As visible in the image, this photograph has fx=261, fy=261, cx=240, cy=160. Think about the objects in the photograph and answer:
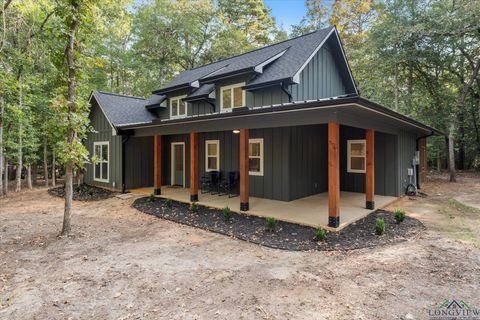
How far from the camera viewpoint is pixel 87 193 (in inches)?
414

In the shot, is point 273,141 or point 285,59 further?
point 285,59

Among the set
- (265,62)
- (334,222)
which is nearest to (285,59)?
(265,62)

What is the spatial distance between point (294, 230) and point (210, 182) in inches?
193

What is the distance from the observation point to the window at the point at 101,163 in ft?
38.3

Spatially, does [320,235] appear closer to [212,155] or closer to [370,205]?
[370,205]

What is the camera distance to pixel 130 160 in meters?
11.1

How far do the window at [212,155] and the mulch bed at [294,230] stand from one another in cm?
314

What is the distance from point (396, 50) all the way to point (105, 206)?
16.4m

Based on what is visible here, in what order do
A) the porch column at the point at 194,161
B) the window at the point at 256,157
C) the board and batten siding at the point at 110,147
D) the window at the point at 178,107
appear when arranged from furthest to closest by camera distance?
the window at the point at 178,107 → the board and batten siding at the point at 110,147 → the window at the point at 256,157 → the porch column at the point at 194,161

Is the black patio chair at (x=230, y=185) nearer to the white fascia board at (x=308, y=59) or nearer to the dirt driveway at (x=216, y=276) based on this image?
the dirt driveway at (x=216, y=276)

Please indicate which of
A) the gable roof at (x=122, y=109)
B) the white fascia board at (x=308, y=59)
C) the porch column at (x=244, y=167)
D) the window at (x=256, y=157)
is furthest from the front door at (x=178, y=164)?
the white fascia board at (x=308, y=59)

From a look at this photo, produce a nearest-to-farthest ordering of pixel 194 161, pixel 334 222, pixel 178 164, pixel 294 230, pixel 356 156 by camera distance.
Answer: pixel 334 222, pixel 294 230, pixel 194 161, pixel 356 156, pixel 178 164

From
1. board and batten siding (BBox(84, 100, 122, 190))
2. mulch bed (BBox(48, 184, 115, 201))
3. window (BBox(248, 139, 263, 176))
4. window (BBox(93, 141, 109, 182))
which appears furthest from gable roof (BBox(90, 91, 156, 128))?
window (BBox(248, 139, 263, 176))

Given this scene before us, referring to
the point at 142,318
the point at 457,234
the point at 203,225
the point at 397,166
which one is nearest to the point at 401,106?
the point at 397,166
